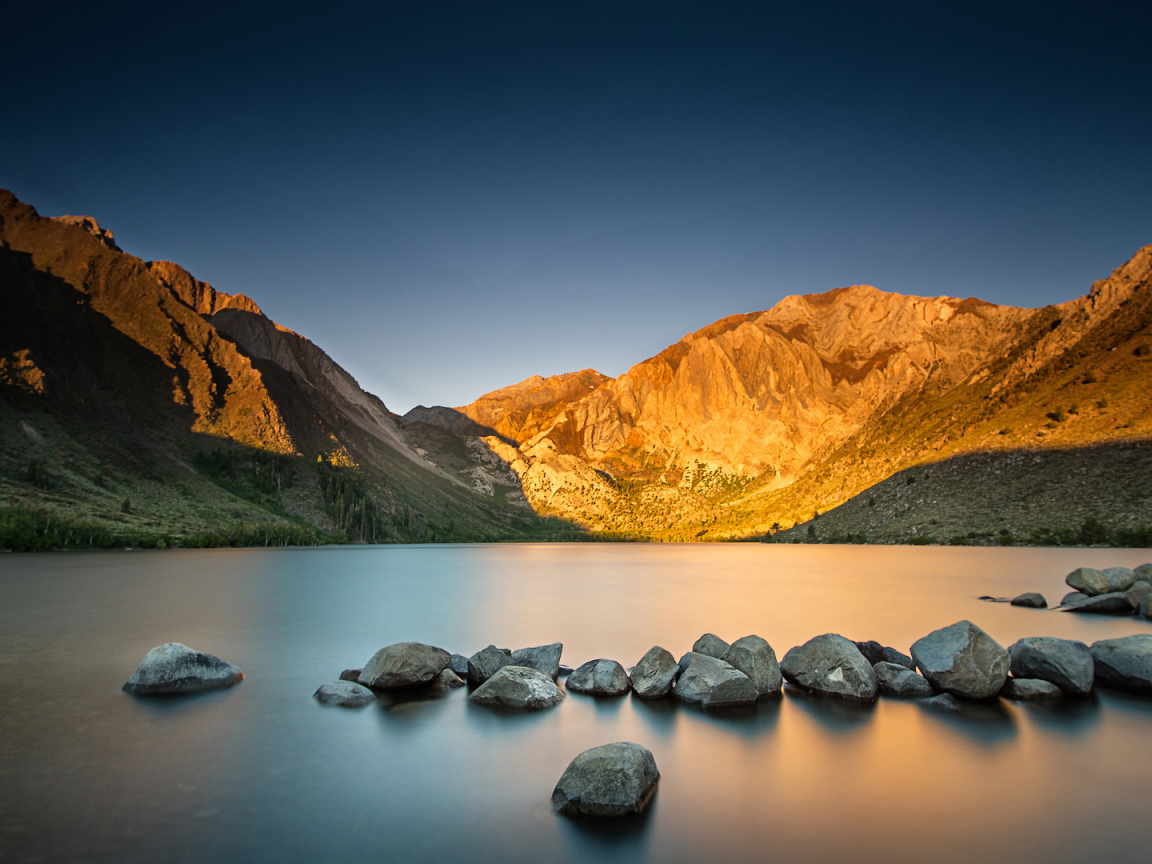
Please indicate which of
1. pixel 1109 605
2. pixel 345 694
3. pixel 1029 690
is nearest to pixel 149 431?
pixel 345 694

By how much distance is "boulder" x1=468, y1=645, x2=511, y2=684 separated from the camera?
1595 cm

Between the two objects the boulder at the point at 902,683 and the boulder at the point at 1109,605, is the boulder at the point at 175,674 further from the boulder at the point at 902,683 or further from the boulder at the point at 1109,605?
the boulder at the point at 1109,605

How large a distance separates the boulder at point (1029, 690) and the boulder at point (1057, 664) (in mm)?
311

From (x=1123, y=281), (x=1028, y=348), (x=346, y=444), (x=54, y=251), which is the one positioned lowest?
(x=346, y=444)

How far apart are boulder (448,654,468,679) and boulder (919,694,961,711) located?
11699 millimetres

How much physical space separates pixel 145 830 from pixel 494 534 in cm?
18865

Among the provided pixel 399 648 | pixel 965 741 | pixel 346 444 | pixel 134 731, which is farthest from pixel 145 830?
pixel 346 444

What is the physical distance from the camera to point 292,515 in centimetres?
13162

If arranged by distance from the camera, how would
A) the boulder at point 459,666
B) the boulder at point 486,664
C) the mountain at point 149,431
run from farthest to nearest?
the mountain at point 149,431 < the boulder at point 459,666 < the boulder at point 486,664

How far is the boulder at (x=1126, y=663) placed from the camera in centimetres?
1450

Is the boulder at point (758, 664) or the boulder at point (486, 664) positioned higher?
the boulder at point (758, 664)

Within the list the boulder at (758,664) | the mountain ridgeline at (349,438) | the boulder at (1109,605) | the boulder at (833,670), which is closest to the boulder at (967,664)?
the boulder at (833,670)

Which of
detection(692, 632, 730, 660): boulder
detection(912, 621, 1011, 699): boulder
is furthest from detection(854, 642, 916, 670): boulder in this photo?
detection(692, 632, 730, 660): boulder

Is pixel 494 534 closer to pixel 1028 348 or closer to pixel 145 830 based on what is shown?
pixel 1028 348
